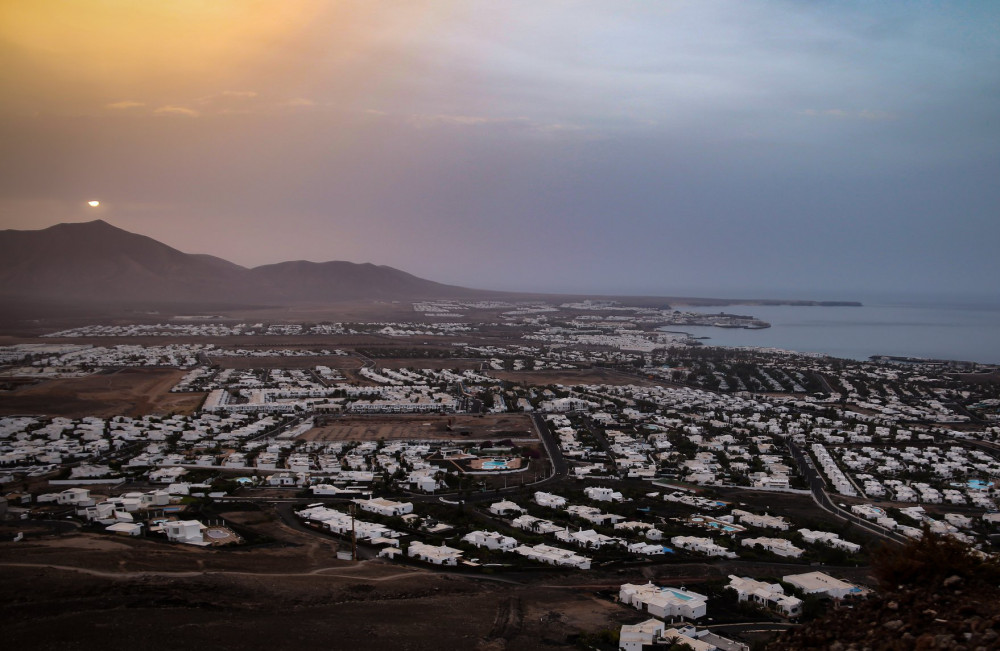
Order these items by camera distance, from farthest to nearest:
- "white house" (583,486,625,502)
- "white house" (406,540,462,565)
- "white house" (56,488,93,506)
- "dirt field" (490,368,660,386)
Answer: "dirt field" (490,368,660,386) < "white house" (583,486,625,502) < "white house" (56,488,93,506) < "white house" (406,540,462,565)

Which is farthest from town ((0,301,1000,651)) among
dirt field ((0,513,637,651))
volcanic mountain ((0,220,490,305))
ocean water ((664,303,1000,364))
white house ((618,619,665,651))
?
volcanic mountain ((0,220,490,305))

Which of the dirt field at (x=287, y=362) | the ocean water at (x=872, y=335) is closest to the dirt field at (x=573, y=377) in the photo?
the dirt field at (x=287, y=362)

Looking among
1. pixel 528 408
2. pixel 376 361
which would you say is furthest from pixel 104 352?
pixel 528 408

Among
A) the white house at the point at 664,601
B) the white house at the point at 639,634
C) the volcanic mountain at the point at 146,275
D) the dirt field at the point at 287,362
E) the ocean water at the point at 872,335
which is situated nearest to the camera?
the white house at the point at 639,634

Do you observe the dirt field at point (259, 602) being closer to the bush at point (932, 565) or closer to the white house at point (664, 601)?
the white house at point (664, 601)

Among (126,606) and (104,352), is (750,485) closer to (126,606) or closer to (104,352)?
(126,606)

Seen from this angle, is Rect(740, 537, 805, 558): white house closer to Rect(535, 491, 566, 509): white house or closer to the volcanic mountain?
Rect(535, 491, 566, 509): white house

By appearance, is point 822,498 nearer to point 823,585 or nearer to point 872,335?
point 823,585
